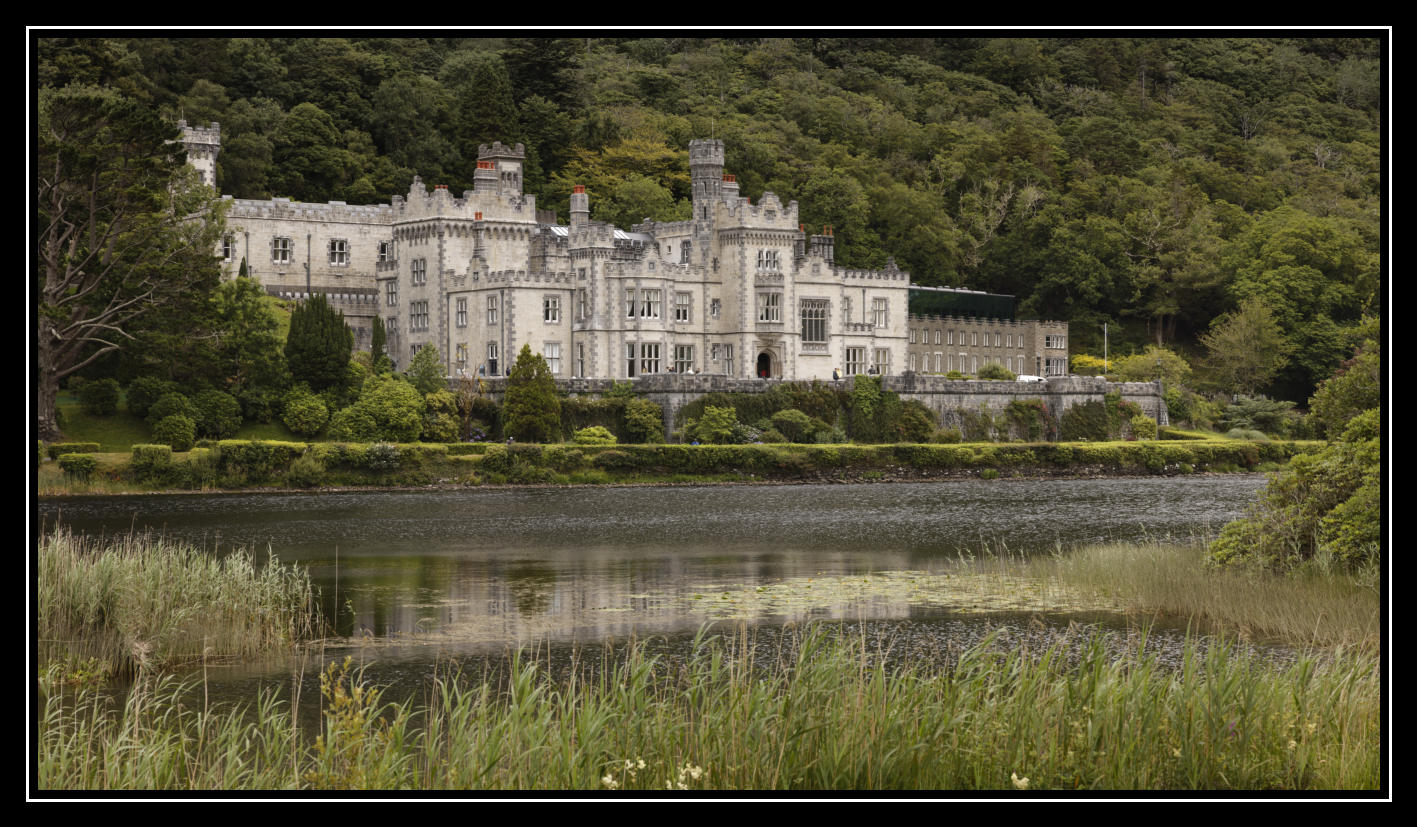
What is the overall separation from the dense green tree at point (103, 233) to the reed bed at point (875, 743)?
3578cm

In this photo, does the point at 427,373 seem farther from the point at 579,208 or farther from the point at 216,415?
the point at 579,208

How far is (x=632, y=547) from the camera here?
3391 centimetres

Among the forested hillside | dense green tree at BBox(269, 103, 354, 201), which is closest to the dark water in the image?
the forested hillside

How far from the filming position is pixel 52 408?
50.6 m

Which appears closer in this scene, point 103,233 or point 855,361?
point 103,233

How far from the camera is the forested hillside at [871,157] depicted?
7975cm

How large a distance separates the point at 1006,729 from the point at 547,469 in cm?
4418

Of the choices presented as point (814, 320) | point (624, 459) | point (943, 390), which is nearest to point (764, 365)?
point (814, 320)

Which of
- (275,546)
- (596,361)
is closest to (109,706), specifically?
(275,546)

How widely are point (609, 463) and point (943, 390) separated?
17154 millimetres

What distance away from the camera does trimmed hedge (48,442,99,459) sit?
48.8 metres

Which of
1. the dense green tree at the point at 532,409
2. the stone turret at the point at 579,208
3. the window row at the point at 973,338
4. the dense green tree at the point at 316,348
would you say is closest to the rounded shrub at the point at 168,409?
the dense green tree at the point at 316,348

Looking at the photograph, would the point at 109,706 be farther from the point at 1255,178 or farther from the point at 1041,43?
the point at 1255,178
